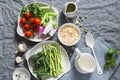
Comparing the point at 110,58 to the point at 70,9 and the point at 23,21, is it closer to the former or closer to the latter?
the point at 70,9

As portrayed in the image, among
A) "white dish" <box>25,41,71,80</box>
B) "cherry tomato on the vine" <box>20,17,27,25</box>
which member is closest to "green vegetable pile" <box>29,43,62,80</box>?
"white dish" <box>25,41,71,80</box>

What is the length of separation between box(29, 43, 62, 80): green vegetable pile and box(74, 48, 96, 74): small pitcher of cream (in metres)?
0.08

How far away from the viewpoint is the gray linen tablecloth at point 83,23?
1.30m

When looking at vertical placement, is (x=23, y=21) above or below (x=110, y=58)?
above

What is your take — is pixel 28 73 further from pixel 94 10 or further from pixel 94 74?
pixel 94 10

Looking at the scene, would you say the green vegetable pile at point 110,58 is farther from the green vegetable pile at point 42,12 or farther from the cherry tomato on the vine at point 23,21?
the cherry tomato on the vine at point 23,21

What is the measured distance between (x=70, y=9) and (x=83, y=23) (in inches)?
3.7

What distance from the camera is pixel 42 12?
4.33ft

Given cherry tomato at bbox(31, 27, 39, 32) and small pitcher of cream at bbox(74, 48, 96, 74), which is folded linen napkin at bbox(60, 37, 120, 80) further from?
cherry tomato at bbox(31, 27, 39, 32)

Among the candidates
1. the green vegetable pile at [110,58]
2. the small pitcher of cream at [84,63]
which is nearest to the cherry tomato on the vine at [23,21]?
the small pitcher of cream at [84,63]

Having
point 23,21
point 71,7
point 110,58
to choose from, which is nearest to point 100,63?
point 110,58

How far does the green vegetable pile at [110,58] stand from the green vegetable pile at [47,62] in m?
0.20

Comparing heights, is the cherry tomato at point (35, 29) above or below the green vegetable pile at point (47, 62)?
above

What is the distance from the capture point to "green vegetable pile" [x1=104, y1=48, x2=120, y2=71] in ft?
4.41
